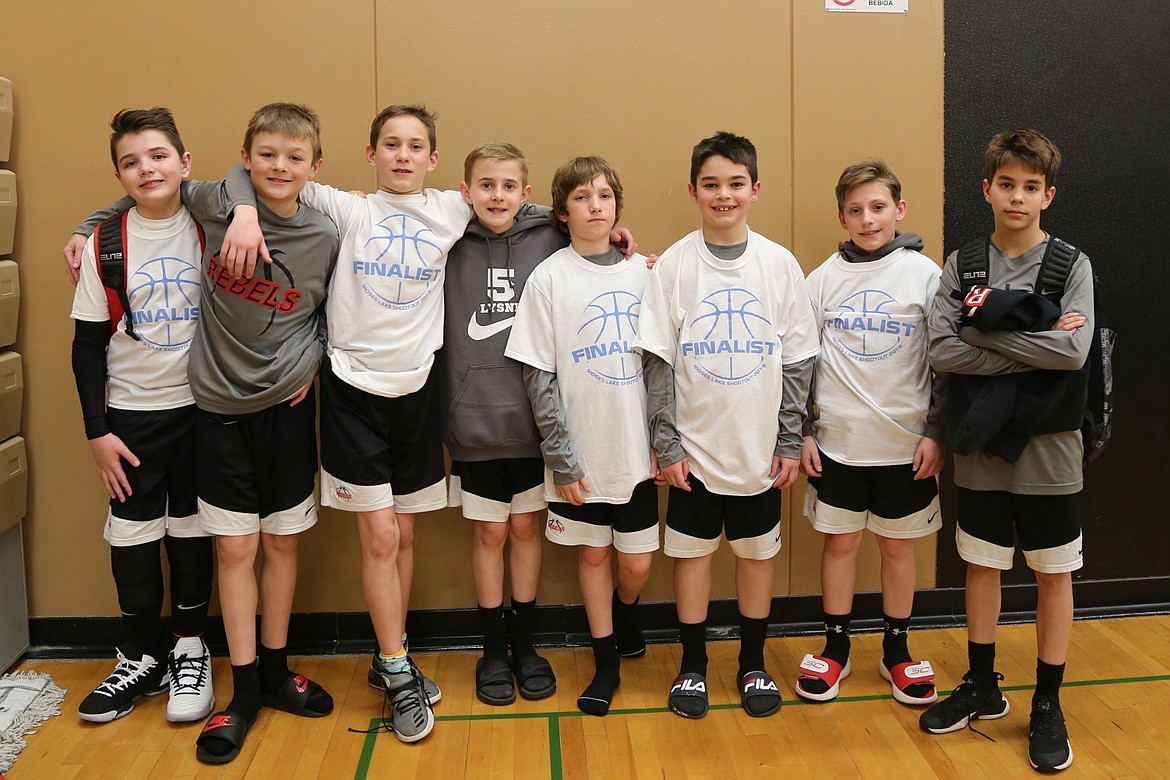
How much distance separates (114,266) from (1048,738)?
2.62 metres

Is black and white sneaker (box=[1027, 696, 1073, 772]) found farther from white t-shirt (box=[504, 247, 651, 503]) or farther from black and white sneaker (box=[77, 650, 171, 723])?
black and white sneaker (box=[77, 650, 171, 723])

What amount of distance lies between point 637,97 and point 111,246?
154cm

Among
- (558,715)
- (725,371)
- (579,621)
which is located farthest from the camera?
(579,621)

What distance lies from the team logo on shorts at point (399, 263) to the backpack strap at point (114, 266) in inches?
23.8

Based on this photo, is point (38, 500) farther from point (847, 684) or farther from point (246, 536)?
point (847, 684)

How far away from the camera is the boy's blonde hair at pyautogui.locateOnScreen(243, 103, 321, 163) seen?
7.42 ft

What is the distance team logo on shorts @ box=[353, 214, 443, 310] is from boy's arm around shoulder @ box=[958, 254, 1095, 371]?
4.54ft

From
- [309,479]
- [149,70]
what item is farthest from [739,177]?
[149,70]

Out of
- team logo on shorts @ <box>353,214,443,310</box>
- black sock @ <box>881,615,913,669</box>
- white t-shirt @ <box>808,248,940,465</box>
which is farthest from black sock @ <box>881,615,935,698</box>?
team logo on shorts @ <box>353,214,443,310</box>

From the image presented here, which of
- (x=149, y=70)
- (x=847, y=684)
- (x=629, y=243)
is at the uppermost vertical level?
(x=149, y=70)

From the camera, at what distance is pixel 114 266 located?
2.36 m

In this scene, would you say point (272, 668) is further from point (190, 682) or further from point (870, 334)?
point (870, 334)

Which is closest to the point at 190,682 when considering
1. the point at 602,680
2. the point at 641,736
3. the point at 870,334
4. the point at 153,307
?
the point at 153,307

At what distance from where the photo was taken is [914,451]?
2.43 m
